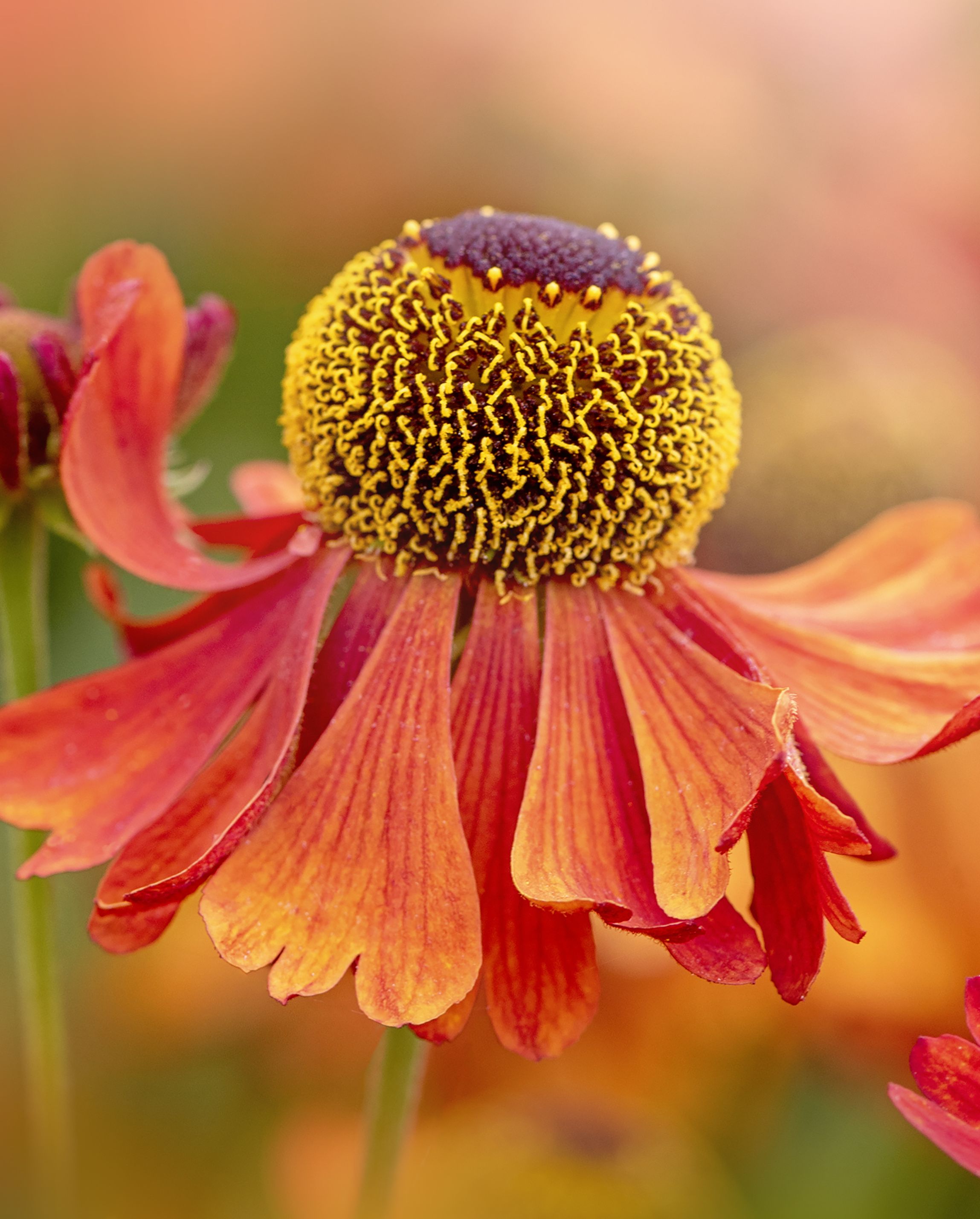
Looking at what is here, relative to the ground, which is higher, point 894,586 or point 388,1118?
point 894,586

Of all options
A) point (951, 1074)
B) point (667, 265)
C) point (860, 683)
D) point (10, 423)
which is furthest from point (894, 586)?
point (667, 265)

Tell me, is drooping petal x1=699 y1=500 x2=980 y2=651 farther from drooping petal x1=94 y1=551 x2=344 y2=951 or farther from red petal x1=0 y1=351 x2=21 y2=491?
red petal x1=0 y1=351 x2=21 y2=491

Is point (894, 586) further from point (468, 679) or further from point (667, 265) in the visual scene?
point (667, 265)

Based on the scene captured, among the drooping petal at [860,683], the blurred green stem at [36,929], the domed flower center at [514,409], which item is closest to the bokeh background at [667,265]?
the blurred green stem at [36,929]

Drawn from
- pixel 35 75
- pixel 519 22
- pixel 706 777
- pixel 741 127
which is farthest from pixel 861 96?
pixel 706 777

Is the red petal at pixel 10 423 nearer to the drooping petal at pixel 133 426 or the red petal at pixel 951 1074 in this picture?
the drooping petal at pixel 133 426

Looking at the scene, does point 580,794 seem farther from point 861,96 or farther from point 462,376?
point 861,96
